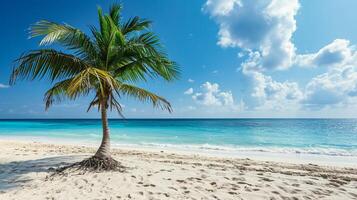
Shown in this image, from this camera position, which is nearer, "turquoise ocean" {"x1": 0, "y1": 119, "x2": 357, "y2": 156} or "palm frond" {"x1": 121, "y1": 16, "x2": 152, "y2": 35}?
"palm frond" {"x1": 121, "y1": 16, "x2": 152, "y2": 35}

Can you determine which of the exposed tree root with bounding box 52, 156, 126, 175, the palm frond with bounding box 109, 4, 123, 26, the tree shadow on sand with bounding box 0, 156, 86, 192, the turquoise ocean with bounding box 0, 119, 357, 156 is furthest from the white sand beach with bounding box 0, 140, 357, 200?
the palm frond with bounding box 109, 4, 123, 26

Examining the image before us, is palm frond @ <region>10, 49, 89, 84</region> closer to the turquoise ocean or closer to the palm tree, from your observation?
the palm tree

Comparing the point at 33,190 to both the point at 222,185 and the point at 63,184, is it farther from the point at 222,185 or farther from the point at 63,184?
the point at 222,185

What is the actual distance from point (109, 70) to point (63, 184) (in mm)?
2707

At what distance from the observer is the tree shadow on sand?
4488mm

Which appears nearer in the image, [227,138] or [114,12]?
[114,12]

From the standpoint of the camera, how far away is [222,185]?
4.56m

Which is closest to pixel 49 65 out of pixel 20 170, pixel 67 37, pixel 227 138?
pixel 67 37

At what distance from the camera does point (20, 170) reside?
5465 mm

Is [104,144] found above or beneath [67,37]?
beneath

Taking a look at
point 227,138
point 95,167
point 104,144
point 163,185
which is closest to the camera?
point 163,185

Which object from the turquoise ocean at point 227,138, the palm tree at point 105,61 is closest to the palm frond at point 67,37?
the palm tree at point 105,61

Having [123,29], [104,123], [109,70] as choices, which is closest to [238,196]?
[104,123]

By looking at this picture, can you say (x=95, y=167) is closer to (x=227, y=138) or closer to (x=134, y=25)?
(x=134, y=25)
